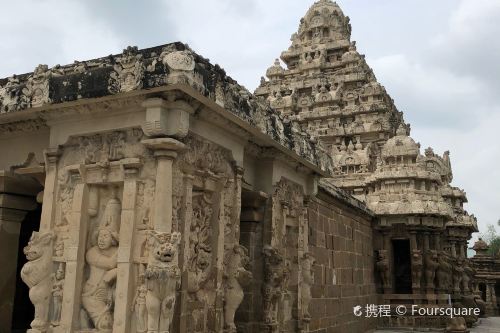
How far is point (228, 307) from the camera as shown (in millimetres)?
6043

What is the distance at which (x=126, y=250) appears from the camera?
4922 mm

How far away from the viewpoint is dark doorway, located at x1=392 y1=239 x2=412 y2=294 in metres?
16.0

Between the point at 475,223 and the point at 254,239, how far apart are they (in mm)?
20358

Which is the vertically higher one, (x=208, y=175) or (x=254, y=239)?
(x=208, y=175)

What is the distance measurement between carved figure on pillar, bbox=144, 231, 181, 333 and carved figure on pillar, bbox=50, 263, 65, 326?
116cm

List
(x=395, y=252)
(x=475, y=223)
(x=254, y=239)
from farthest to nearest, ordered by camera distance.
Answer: (x=475, y=223)
(x=395, y=252)
(x=254, y=239)

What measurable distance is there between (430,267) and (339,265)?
4.87m

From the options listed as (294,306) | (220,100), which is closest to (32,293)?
(220,100)

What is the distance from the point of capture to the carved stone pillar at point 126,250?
15.8 ft

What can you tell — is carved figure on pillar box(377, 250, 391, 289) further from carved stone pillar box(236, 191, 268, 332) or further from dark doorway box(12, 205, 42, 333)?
dark doorway box(12, 205, 42, 333)

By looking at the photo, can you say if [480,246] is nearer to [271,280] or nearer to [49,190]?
[271,280]

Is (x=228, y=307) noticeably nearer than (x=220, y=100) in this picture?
No

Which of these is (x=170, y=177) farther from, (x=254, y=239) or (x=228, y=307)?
(x=254, y=239)

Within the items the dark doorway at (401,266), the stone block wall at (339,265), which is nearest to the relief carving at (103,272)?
the stone block wall at (339,265)
